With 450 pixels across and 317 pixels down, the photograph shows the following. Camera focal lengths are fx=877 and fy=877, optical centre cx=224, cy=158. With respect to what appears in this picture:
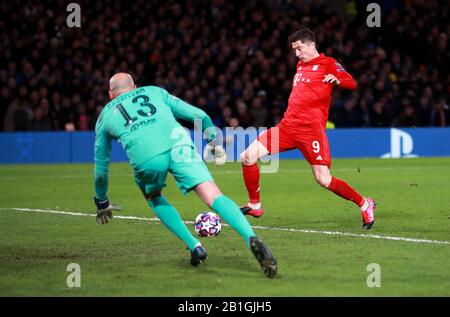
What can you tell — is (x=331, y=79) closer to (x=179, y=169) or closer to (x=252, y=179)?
(x=252, y=179)

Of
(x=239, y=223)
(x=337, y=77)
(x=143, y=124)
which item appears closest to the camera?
(x=239, y=223)

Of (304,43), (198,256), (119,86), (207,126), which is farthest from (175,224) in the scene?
(304,43)

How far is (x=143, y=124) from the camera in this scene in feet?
24.8

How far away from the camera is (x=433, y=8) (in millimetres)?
28891

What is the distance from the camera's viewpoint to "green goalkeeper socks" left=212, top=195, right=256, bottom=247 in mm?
7125

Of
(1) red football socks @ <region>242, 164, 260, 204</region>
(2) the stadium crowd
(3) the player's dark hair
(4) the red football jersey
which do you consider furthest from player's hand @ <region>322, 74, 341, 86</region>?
(2) the stadium crowd

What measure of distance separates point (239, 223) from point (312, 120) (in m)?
3.56

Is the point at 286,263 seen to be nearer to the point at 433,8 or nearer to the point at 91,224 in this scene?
the point at 91,224

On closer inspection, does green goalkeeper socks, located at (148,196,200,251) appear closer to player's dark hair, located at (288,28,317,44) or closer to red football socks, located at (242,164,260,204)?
red football socks, located at (242,164,260,204)

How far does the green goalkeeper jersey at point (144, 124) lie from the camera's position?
24.7 feet

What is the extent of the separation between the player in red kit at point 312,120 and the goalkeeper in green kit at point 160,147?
2.98 metres

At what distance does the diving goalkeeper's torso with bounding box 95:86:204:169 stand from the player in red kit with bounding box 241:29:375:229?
3.04m

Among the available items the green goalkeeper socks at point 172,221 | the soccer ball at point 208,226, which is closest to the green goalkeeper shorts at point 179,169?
the green goalkeeper socks at point 172,221
